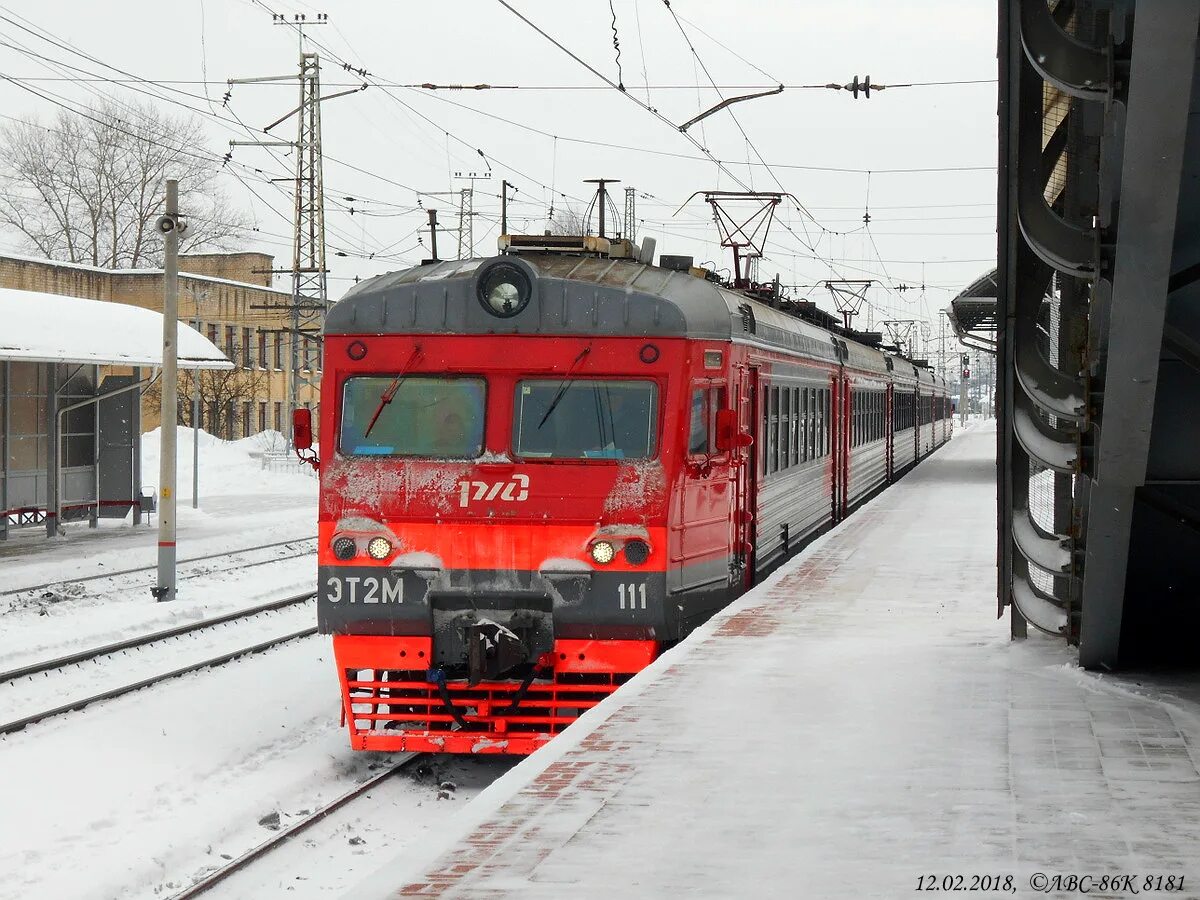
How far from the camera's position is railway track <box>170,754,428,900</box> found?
724 cm

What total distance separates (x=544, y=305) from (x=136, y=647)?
6.65m

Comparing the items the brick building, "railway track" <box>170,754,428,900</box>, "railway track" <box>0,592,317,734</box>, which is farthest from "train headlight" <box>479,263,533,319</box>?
the brick building

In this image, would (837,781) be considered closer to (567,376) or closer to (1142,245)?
(1142,245)

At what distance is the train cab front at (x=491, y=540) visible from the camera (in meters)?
8.84

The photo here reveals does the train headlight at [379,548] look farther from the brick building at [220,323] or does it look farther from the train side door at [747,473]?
the brick building at [220,323]

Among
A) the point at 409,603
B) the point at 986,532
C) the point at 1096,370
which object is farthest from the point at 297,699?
the point at 986,532

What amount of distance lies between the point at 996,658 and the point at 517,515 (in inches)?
116

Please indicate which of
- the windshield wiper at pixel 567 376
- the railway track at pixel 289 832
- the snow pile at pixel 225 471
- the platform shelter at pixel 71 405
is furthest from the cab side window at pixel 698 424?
the snow pile at pixel 225 471

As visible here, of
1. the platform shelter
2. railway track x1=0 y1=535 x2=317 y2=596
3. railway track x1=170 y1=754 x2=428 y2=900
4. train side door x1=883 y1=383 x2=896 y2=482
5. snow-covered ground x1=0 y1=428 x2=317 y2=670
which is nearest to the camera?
railway track x1=170 y1=754 x2=428 y2=900

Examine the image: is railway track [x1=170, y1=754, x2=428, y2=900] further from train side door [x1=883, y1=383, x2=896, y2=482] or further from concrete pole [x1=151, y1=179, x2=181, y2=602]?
train side door [x1=883, y1=383, x2=896, y2=482]

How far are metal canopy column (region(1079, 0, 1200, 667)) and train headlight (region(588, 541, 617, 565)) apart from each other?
9.51 feet

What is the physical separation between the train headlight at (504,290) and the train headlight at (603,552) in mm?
1503

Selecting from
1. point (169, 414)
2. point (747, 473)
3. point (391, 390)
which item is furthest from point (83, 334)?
point (391, 390)

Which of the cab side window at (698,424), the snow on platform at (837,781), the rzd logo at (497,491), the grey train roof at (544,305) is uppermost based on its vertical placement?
the grey train roof at (544,305)
